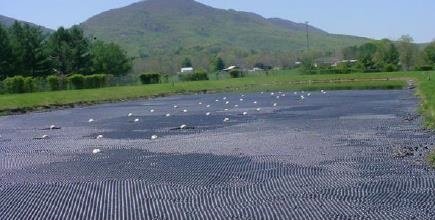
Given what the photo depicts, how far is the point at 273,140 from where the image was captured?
1758 centimetres

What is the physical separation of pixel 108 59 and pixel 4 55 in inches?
864

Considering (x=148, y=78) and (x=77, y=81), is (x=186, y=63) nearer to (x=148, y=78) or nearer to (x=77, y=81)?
(x=148, y=78)

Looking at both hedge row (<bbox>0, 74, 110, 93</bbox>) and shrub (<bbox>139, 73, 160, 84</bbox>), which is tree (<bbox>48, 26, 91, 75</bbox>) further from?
hedge row (<bbox>0, 74, 110, 93</bbox>)

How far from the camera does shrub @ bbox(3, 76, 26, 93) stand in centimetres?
5312

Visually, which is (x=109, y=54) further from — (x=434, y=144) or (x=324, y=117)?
(x=434, y=144)

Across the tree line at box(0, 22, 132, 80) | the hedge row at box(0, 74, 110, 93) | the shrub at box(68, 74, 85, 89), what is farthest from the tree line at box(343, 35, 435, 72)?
the shrub at box(68, 74, 85, 89)

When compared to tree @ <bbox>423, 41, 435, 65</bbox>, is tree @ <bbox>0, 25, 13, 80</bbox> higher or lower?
higher

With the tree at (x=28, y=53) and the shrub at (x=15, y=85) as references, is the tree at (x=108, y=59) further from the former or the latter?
the shrub at (x=15, y=85)

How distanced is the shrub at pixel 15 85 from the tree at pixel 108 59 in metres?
28.0

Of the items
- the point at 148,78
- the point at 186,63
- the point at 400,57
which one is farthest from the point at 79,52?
the point at 186,63

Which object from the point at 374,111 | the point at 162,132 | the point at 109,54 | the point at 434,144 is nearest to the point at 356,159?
the point at 434,144

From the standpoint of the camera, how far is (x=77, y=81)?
59.2 meters

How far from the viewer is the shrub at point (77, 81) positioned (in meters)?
58.8

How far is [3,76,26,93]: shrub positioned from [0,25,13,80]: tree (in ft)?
42.1
